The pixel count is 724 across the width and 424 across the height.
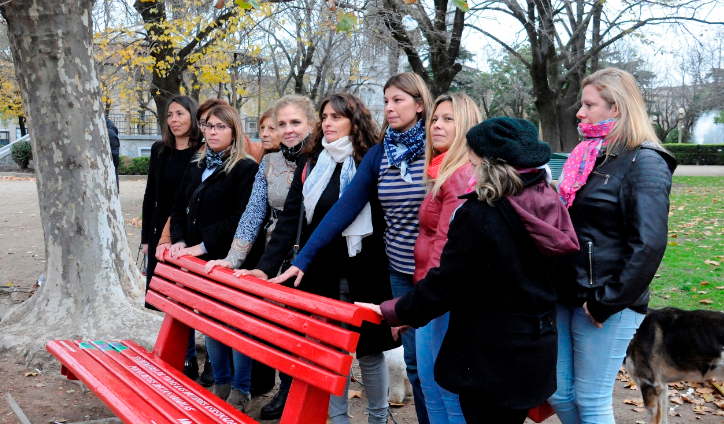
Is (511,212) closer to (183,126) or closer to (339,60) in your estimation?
(183,126)

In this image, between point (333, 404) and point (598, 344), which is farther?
point (333, 404)

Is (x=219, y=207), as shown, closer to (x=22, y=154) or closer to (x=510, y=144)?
(x=510, y=144)

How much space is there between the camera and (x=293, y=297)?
278cm

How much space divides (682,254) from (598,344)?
21.5ft

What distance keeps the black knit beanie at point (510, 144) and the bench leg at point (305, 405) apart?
3.73 feet

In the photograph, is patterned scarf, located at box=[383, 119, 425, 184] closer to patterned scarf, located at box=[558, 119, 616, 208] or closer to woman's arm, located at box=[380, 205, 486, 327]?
patterned scarf, located at box=[558, 119, 616, 208]

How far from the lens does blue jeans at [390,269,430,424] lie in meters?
3.17

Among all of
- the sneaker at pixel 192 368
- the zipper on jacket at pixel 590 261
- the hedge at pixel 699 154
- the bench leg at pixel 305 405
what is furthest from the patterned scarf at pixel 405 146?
the hedge at pixel 699 154

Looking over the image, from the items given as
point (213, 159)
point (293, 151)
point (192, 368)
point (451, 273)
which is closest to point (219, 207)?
point (213, 159)

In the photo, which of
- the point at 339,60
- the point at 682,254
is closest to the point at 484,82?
the point at 339,60

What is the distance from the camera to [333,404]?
3.31 meters

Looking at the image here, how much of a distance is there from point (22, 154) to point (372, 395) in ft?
101

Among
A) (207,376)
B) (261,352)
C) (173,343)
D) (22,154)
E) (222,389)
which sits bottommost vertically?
(207,376)

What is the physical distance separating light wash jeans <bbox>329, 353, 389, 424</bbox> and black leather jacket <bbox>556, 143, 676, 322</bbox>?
1.06 meters
